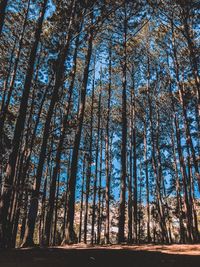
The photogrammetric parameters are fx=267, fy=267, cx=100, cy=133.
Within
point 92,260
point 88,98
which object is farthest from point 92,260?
point 88,98

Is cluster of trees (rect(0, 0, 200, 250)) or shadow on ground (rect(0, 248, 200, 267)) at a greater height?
cluster of trees (rect(0, 0, 200, 250))

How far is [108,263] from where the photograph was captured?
4578 mm

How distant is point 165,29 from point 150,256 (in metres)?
14.3

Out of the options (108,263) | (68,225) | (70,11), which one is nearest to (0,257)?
(108,263)

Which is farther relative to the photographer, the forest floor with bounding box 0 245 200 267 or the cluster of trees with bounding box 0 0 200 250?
the cluster of trees with bounding box 0 0 200 250

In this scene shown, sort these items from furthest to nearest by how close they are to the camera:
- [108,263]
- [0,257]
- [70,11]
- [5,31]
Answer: [5,31] → [70,11] → [0,257] → [108,263]

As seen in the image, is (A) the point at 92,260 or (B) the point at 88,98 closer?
(A) the point at 92,260

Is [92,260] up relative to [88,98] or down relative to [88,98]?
down

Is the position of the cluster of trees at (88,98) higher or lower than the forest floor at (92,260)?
higher

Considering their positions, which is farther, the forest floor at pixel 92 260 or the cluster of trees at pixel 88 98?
the cluster of trees at pixel 88 98

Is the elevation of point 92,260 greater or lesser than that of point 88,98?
lesser

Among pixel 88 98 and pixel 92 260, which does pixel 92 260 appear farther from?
pixel 88 98

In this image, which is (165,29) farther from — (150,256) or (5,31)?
(150,256)

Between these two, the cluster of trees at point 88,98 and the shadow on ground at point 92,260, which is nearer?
the shadow on ground at point 92,260
